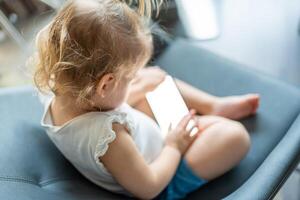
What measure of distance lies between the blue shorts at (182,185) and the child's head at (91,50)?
0.71ft

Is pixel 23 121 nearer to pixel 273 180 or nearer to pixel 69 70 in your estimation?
pixel 69 70

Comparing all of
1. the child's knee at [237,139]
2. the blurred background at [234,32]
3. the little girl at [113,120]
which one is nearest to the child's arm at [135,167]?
the little girl at [113,120]

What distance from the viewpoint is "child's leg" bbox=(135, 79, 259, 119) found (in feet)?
3.43

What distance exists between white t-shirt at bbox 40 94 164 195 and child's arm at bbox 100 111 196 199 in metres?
0.02

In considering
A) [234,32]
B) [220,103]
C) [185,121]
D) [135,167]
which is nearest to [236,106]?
[220,103]

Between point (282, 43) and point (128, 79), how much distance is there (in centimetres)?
102

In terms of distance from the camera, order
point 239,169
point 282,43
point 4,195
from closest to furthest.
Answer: point 4,195 → point 239,169 → point 282,43

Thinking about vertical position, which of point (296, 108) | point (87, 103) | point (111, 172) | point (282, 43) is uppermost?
point (87, 103)

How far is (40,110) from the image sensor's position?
1.00 m

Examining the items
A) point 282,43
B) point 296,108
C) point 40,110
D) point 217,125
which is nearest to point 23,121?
point 40,110

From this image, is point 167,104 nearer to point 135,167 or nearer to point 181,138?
point 181,138

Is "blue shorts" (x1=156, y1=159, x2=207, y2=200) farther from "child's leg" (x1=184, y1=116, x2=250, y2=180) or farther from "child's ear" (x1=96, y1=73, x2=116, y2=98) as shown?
"child's ear" (x1=96, y1=73, x2=116, y2=98)

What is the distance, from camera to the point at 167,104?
1047 millimetres

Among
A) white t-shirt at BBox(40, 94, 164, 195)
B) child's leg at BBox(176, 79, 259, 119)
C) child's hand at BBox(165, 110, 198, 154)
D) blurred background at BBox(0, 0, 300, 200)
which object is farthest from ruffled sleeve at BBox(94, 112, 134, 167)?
blurred background at BBox(0, 0, 300, 200)
